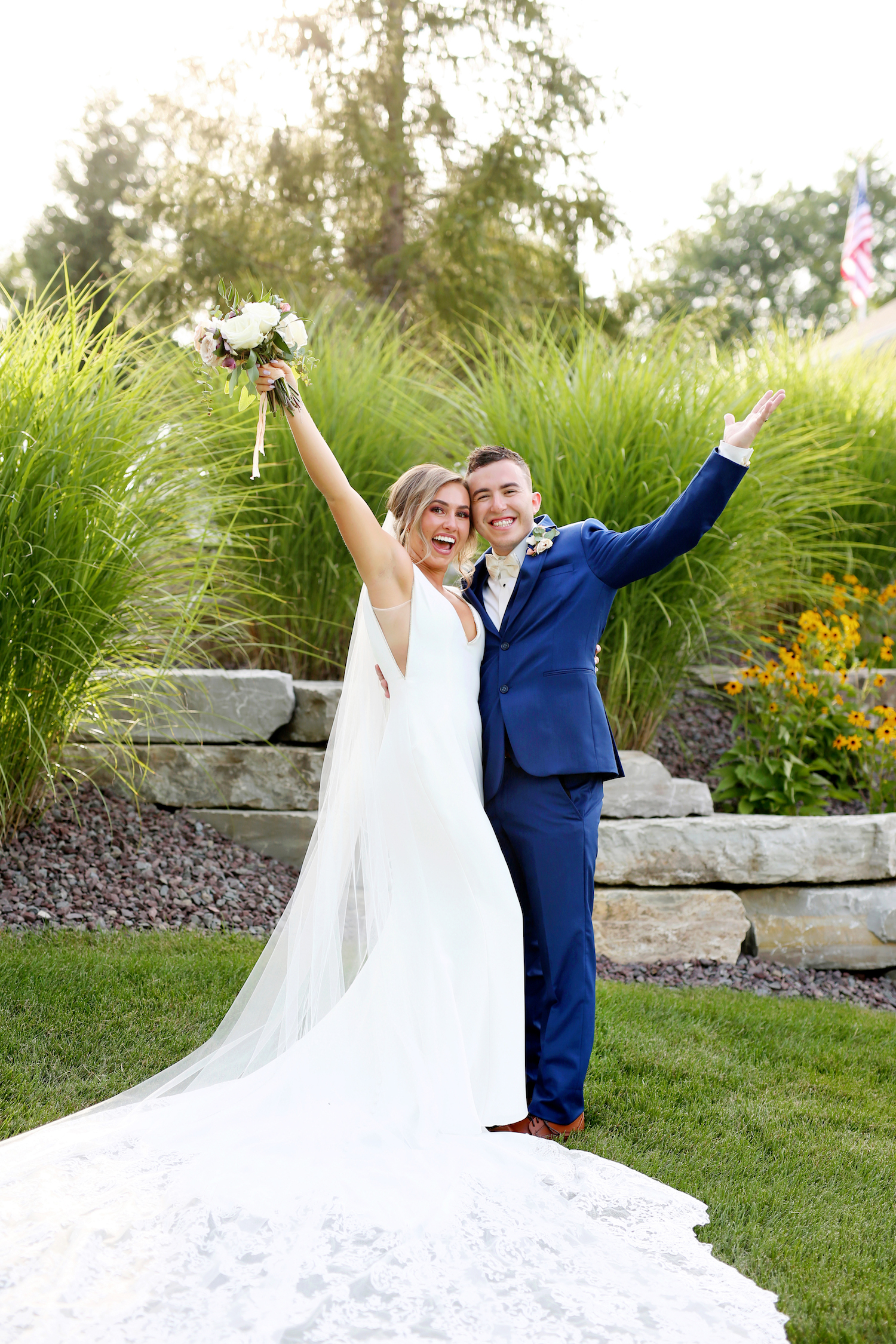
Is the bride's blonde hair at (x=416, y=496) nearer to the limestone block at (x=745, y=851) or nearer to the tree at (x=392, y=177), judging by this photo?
the limestone block at (x=745, y=851)

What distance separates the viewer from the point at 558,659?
3.08 meters

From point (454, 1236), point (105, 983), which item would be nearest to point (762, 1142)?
point (454, 1236)

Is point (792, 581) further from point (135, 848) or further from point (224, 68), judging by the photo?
point (224, 68)

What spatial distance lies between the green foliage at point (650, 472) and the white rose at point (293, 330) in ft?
7.97

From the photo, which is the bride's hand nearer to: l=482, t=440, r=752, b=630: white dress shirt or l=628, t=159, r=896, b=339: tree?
l=482, t=440, r=752, b=630: white dress shirt

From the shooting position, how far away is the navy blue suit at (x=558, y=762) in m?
3.04

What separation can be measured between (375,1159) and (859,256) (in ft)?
47.3

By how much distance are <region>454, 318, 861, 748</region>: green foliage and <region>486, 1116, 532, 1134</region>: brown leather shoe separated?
7.96 ft

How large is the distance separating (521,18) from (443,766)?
1068 cm

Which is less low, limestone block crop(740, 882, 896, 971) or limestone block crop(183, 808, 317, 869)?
limestone block crop(183, 808, 317, 869)

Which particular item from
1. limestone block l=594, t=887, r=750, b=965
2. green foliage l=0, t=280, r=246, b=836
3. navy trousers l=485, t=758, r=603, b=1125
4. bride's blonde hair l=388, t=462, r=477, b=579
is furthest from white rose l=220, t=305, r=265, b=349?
limestone block l=594, t=887, r=750, b=965

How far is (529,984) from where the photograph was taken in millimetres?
3236

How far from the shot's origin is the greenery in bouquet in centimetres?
552

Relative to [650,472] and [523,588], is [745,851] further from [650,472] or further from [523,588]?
[523,588]
